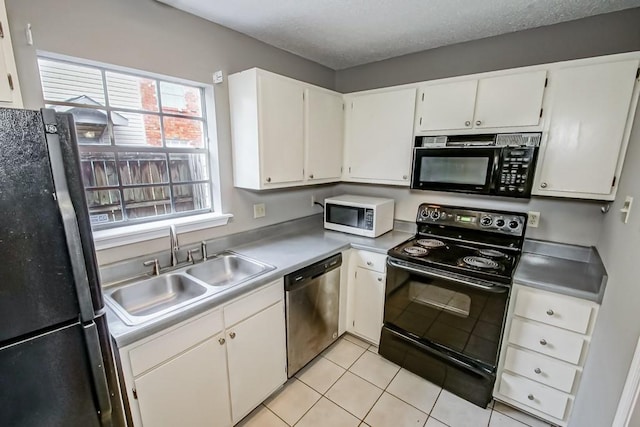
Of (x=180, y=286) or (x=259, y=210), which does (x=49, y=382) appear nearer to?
(x=180, y=286)

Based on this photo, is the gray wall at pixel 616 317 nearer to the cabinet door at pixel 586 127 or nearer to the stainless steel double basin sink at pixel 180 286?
the cabinet door at pixel 586 127

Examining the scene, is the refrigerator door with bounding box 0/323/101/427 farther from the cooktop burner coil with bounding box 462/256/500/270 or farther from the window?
the cooktop burner coil with bounding box 462/256/500/270

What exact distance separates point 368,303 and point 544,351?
1119 millimetres

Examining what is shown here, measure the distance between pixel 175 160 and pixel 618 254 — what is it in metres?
2.51

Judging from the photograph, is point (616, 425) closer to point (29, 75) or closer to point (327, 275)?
point (327, 275)

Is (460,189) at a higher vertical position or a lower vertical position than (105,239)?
higher

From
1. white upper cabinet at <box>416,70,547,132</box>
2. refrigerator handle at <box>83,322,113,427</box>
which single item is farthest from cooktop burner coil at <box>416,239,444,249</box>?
refrigerator handle at <box>83,322,113,427</box>

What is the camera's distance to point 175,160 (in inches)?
74.8

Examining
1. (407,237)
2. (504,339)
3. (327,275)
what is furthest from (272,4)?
(504,339)

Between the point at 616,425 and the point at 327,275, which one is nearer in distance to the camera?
the point at 616,425

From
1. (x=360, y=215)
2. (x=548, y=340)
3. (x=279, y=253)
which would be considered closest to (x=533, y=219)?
(x=548, y=340)

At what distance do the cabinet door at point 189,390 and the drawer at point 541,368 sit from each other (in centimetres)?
170

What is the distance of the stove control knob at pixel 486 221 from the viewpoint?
6.98 feet

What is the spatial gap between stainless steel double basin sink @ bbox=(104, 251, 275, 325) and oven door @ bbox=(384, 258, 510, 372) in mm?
968
